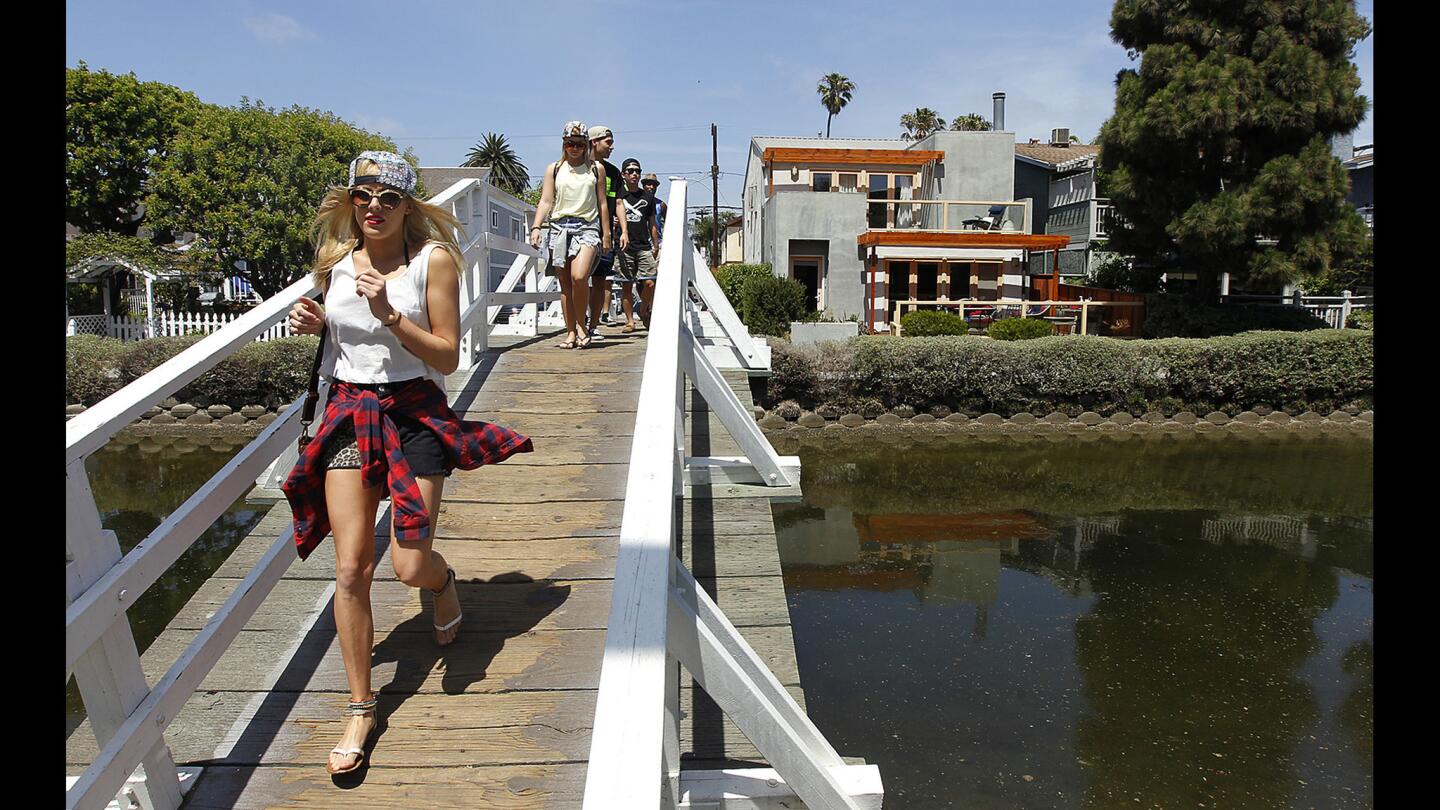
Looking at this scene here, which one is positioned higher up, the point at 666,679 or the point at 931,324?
the point at 931,324

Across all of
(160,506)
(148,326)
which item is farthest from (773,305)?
(148,326)

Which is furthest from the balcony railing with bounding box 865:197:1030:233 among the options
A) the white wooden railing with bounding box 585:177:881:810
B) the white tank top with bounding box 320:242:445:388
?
the white tank top with bounding box 320:242:445:388

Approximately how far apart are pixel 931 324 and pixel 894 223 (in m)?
7.14

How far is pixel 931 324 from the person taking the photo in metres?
21.2

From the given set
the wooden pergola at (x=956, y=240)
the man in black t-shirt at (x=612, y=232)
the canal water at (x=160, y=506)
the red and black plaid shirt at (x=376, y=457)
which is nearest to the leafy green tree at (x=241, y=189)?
the canal water at (x=160, y=506)

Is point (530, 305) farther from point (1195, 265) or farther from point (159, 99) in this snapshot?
point (159, 99)

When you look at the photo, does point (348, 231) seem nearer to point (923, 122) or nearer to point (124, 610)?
point (124, 610)

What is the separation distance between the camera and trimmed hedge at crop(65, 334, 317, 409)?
16.1 meters

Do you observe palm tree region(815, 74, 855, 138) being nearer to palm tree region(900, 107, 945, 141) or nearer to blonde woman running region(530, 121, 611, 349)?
palm tree region(900, 107, 945, 141)

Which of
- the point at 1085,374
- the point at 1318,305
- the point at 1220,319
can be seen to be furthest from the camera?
the point at 1318,305

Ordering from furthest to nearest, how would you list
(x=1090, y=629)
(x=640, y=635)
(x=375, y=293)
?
(x=1090, y=629), (x=375, y=293), (x=640, y=635)

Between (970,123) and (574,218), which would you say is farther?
(970,123)

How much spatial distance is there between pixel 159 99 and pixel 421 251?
29.2 metres

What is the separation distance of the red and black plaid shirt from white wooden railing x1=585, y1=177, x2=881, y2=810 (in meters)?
0.65
